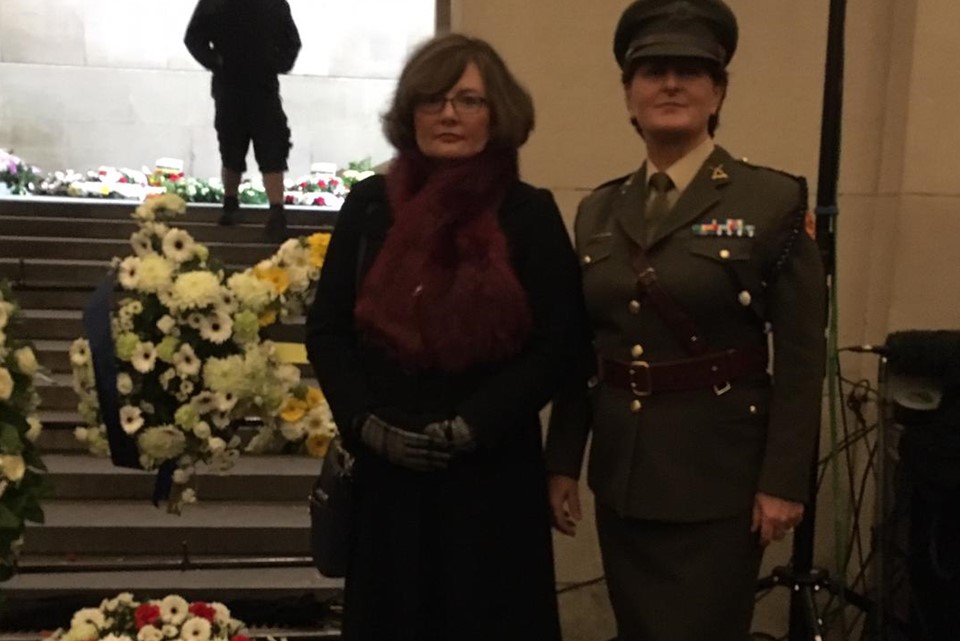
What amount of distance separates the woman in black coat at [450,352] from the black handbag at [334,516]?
0.15 feet

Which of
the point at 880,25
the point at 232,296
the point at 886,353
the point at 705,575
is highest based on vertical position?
the point at 880,25

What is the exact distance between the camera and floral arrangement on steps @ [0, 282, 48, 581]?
5.62 feet

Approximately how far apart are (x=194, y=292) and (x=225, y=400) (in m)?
0.20

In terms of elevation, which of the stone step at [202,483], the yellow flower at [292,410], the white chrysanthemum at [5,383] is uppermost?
the white chrysanthemum at [5,383]

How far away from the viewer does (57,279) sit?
4781mm

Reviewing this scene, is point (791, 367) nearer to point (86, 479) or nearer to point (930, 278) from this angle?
point (930, 278)

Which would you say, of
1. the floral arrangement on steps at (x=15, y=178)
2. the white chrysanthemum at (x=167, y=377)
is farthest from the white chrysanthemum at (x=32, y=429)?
the floral arrangement on steps at (x=15, y=178)

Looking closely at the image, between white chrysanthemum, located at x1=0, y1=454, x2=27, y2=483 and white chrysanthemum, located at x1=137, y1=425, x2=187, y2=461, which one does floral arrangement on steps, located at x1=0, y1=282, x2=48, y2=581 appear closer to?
white chrysanthemum, located at x1=0, y1=454, x2=27, y2=483

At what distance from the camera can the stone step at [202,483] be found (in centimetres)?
350

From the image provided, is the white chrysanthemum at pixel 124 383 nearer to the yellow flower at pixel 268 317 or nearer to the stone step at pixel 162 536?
the yellow flower at pixel 268 317

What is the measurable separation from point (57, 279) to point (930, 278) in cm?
385

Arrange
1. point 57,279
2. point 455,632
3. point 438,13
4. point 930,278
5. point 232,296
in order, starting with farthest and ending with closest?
point 57,279 < point 438,13 < point 930,278 < point 232,296 < point 455,632

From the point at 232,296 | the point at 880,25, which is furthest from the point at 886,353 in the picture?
the point at 232,296

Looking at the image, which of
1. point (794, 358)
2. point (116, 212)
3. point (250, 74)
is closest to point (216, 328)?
point (794, 358)
